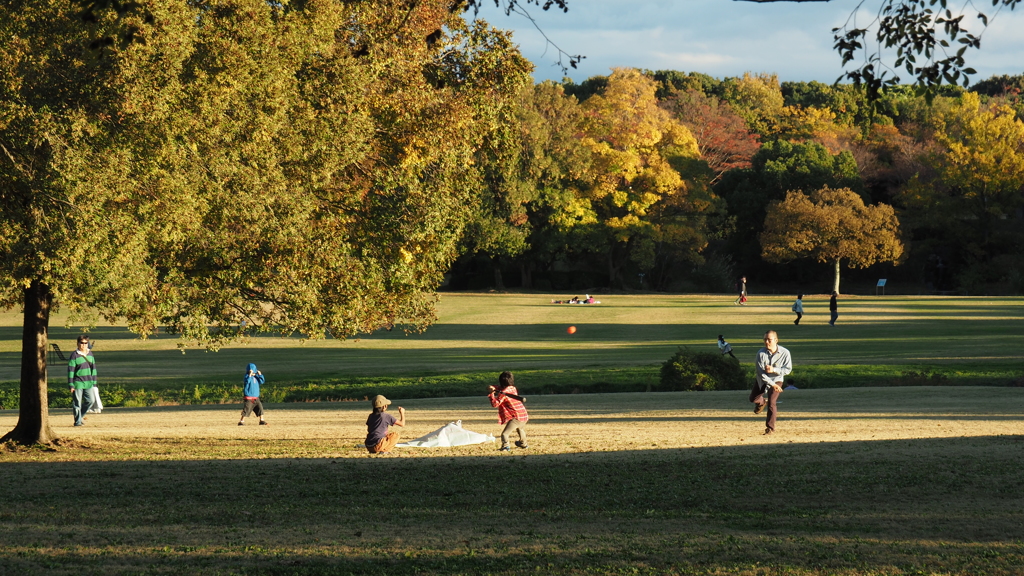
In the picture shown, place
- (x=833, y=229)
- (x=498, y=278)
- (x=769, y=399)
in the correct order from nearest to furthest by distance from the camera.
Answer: (x=769, y=399) → (x=833, y=229) → (x=498, y=278)

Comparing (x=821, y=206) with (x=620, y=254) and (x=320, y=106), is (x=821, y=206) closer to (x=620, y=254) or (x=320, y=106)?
(x=620, y=254)

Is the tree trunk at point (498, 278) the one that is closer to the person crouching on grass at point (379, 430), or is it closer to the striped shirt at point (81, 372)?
the striped shirt at point (81, 372)

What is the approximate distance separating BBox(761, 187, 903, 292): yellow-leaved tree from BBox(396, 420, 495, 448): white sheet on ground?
65167 mm

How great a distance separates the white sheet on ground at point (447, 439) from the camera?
16531 mm

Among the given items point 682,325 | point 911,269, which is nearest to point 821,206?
point 911,269

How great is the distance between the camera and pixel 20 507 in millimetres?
10766

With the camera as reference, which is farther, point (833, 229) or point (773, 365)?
point (833, 229)

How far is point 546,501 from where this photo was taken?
10.8m

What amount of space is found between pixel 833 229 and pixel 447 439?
219 ft

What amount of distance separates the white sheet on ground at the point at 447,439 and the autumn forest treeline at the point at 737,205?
2370 inches

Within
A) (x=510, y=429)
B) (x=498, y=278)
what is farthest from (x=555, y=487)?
(x=498, y=278)

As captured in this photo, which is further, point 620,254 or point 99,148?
point 620,254

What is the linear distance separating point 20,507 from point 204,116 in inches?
242

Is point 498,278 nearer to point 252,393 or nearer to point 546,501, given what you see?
point 252,393
